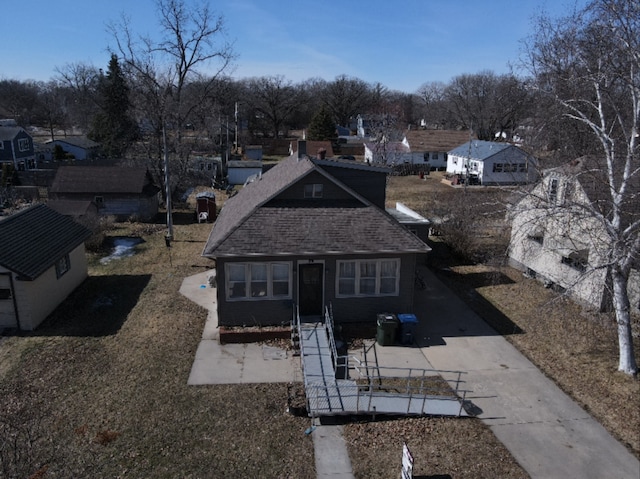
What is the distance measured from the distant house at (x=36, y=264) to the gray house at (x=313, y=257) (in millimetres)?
6285

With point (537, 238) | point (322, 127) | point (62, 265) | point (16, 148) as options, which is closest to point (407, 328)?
point (537, 238)

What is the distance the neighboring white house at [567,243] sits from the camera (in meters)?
15.4

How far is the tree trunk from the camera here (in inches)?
511

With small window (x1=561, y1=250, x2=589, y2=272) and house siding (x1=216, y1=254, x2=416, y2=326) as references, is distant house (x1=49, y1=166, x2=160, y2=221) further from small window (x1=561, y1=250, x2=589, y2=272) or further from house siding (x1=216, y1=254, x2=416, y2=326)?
small window (x1=561, y1=250, x2=589, y2=272)

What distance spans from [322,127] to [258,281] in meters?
64.0

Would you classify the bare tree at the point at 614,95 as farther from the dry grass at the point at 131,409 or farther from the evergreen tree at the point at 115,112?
the evergreen tree at the point at 115,112

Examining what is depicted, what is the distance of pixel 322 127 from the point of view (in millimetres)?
76438

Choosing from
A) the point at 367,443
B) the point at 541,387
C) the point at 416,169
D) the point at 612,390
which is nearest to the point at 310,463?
the point at 367,443

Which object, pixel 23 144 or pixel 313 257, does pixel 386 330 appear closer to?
pixel 313 257

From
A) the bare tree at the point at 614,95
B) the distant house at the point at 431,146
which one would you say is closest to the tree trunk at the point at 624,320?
the bare tree at the point at 614,95

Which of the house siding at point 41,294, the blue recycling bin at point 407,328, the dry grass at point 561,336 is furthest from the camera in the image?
the house siding at point 41,294

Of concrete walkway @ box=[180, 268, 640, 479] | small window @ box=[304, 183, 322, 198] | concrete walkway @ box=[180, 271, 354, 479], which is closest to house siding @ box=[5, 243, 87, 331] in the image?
concrete walkway @ box=[180, 268, 640, 479]

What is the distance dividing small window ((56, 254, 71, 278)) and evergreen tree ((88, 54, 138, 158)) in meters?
44.2

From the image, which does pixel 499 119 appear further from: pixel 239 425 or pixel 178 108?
pixel 239 425
